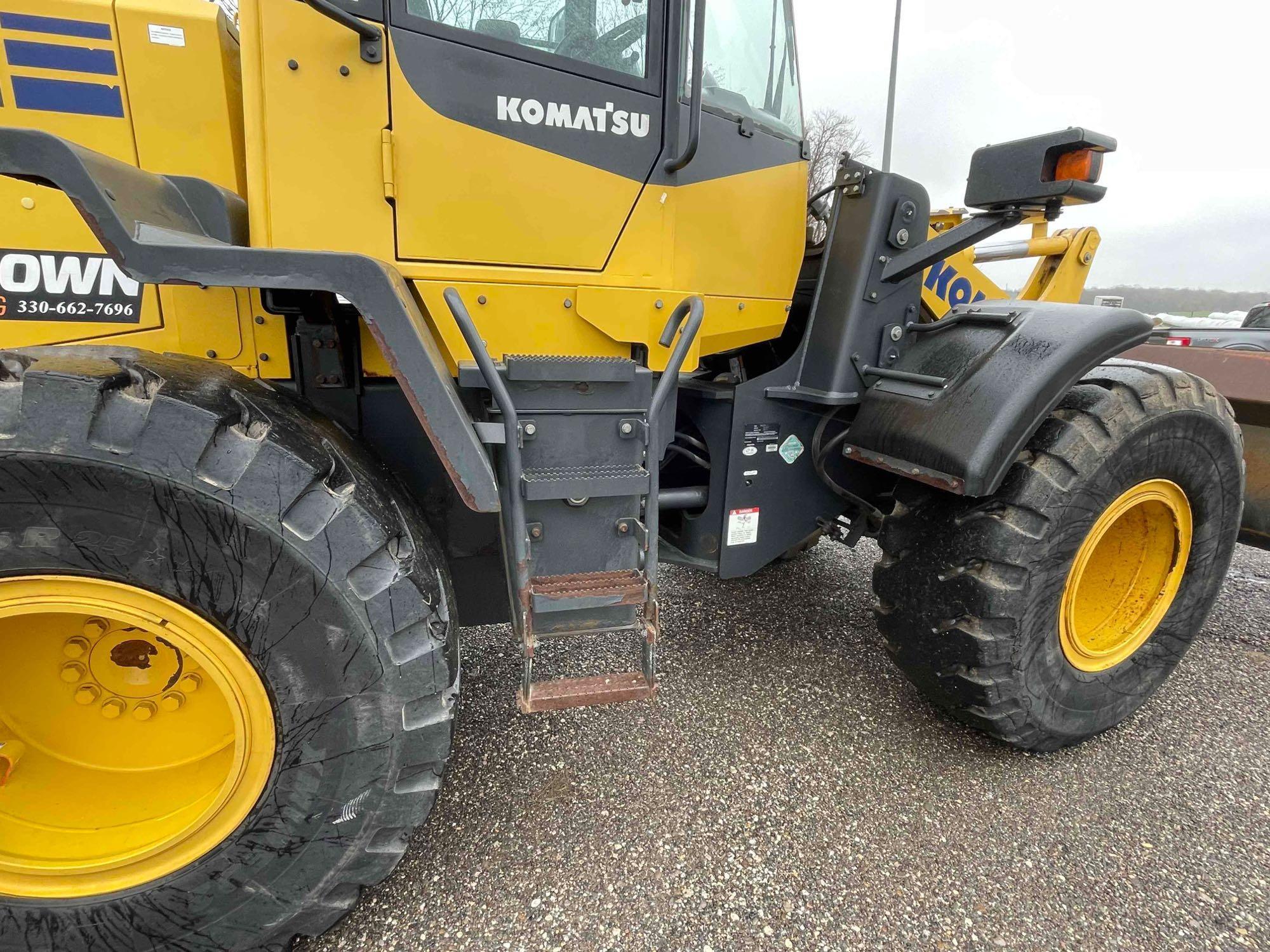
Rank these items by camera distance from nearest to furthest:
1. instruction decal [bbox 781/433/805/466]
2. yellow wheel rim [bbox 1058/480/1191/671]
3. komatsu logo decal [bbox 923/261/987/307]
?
yellow wheel rim [bbox 1058/480/1191/671]
instruction decal [bbox 781/433/805/466]
komatsu logo decal [bbox 923/261/987/307]

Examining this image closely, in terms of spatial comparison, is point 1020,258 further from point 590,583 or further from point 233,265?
point 233,265

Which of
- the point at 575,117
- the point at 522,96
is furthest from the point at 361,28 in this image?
the point at 575,117

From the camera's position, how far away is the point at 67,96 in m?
1.59

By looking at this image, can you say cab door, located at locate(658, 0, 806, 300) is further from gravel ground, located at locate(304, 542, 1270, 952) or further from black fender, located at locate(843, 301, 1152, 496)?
gravel ground, located at locate(304, 542, 1270, 952)

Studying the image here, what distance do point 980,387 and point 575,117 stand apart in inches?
55.4

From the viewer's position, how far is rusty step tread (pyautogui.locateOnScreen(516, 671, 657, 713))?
1.59 meters

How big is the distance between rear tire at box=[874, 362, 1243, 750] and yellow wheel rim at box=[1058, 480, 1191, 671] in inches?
1.8

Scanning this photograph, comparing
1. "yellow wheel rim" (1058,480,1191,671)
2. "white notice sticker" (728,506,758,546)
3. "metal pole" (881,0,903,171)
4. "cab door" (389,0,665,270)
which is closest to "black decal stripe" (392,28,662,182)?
"cab door" (389,0,665,270)

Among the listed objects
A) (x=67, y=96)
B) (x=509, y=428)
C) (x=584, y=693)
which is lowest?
(x=584, y=693)

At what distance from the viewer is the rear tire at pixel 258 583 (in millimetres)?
1185

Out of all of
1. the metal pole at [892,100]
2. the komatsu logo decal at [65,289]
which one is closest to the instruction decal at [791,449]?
the komatsu logo decal at [65,289]

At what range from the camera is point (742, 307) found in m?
2.20

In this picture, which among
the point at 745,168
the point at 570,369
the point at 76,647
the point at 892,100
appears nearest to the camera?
the point at 76,647

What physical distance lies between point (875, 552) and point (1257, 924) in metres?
2.59
